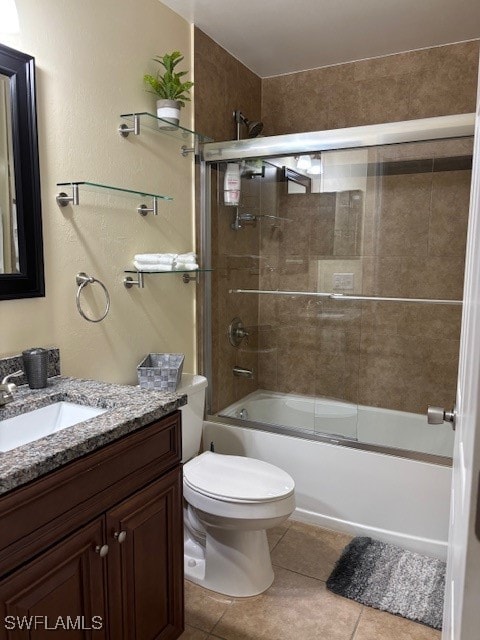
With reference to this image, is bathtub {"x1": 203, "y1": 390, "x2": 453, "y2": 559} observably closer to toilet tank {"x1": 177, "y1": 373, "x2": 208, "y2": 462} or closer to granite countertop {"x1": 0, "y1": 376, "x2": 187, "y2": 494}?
toilet tank {"x1": 177, "y1": 373, "x2": 208, "y2": 462}

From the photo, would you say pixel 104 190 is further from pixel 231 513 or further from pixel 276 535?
pixel 276 535

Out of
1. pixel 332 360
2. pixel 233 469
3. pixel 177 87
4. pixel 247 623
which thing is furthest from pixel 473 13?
pixel 247 623

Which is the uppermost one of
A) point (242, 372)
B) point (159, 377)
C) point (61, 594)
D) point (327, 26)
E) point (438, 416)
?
point (327, 26)

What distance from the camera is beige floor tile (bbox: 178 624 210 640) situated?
5.48ft

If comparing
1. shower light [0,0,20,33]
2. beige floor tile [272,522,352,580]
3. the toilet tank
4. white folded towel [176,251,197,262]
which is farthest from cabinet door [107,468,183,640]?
shower light [0,0,20,33]

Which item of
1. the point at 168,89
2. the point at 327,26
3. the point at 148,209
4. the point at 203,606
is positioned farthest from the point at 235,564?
the point at 327,26

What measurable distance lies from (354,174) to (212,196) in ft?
2.57

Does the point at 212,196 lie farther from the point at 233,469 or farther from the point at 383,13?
the point at 233,469

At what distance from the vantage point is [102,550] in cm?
120

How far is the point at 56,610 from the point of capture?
1093 millimetres

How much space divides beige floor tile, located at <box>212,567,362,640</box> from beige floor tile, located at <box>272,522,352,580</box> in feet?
0.28

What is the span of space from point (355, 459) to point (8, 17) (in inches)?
87.2

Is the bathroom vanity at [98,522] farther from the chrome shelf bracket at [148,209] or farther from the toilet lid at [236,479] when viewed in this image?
the chrome shelf bracket at [148,209]

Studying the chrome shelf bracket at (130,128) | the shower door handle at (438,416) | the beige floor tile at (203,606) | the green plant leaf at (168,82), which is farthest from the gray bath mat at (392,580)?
the green plant leaf at (168,82)
